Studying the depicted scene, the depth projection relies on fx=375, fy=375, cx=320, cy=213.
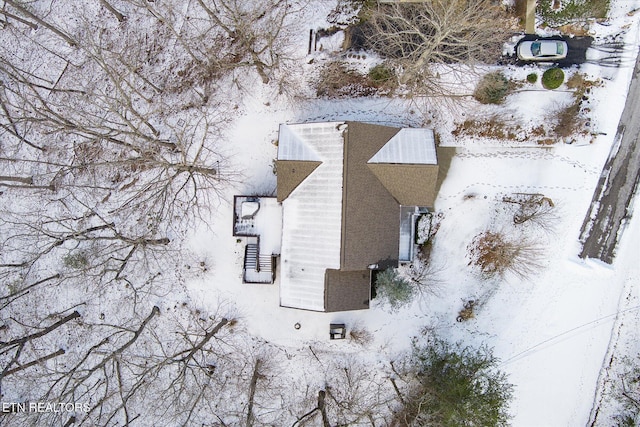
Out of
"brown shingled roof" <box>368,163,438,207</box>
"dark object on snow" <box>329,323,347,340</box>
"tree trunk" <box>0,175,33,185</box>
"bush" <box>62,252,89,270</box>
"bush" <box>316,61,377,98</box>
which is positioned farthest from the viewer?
"tree trunk" <box>0,175,33,185</box>

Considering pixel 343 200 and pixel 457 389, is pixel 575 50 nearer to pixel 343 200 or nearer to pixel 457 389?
pixel 343 200

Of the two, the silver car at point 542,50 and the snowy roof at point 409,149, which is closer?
the snowy roof at point 409,149

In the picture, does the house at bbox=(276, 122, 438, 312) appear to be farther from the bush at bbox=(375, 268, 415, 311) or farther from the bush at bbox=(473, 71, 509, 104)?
the bush at bbox=(473, 71, 509, 104)

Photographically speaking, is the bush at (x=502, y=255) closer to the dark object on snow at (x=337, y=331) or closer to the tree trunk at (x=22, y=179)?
the dark object on snow at (x=337, y=331)

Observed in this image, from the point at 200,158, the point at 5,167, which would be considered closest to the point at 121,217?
the point at 200,158

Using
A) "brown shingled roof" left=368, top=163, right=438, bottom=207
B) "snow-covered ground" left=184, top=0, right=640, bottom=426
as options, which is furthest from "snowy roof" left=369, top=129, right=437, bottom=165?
"snow-covered ground" left=184, top=0, right=640, bottom=426

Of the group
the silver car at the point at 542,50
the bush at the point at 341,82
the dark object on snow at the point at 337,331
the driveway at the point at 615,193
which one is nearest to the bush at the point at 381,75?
the bush at the point at 341,82
